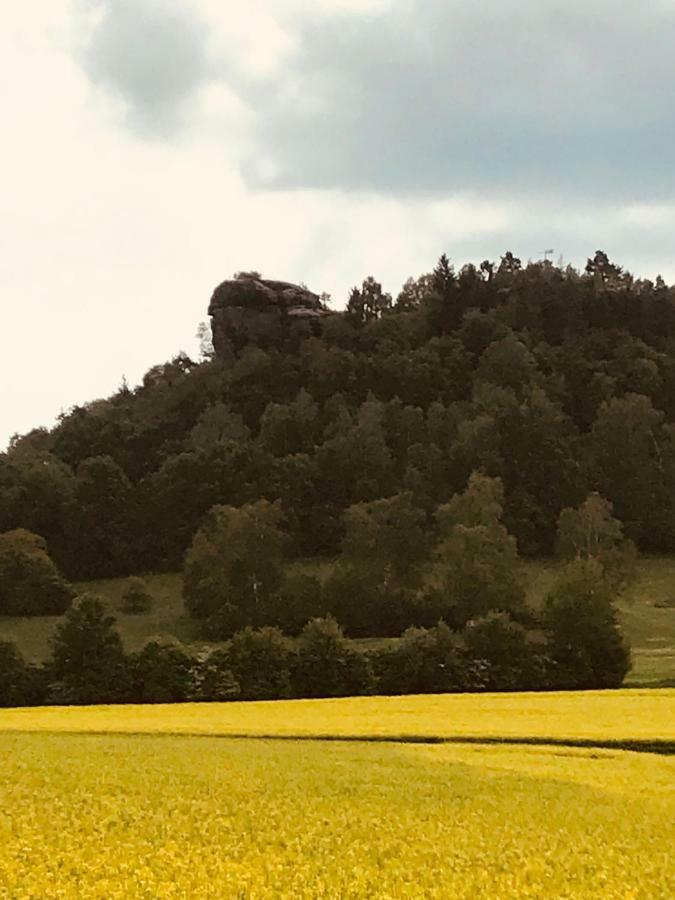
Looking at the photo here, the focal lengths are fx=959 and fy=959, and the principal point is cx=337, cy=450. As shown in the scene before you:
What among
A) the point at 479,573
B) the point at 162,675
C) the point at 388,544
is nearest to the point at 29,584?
the point at 388,544

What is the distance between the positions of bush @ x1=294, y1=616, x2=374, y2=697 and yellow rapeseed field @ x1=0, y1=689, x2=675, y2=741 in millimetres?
7780

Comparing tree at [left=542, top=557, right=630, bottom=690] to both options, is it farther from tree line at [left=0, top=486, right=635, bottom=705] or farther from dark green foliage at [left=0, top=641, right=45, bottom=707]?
dark green foliage at [left=0, top=641, right=45, bottom=707]

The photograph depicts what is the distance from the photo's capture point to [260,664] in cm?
4519

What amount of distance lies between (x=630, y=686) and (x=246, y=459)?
4350 centimetres

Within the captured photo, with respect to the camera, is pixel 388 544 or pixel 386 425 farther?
pixel 386 425

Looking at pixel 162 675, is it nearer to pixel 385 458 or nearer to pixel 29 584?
pixel 29 584

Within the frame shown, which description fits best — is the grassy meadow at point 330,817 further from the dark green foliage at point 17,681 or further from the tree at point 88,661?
the dark green foliage at point 17,681

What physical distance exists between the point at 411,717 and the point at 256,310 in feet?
273

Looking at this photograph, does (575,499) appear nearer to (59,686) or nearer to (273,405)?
(273,405)

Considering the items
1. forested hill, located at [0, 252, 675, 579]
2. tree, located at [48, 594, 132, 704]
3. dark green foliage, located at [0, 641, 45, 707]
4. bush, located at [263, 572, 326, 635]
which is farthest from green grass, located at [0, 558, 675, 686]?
dark green foliage, located at [0, 641, 45, 707]

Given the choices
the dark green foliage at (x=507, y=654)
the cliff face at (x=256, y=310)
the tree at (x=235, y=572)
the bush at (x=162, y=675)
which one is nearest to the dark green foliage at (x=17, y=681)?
the bush at (x=162, y=675)

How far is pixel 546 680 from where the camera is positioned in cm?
4556

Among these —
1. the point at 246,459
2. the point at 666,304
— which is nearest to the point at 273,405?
the point at 246,459

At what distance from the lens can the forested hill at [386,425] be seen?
263 feet
